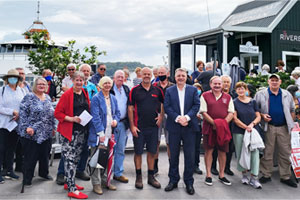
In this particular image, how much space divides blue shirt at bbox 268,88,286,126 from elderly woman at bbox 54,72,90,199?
3127 millimetres

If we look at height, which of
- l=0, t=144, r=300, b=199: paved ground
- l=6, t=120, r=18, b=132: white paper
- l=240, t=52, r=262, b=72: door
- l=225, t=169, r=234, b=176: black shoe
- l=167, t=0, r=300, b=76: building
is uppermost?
l=167, t=0, r=300, b=76: building

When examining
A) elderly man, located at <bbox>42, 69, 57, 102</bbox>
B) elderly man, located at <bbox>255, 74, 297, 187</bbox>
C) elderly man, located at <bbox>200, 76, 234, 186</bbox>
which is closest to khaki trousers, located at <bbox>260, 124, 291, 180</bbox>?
elderly man, located at <bbox>255, 74, 297, 187</bbox>

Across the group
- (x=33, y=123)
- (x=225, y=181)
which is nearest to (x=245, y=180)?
(x=225, y=181)

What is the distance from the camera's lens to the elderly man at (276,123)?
4.91 m

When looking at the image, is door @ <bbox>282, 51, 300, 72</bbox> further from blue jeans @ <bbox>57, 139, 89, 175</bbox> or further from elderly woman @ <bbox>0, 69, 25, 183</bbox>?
elderly woman @ <bbox>0, 69, 25, 183</bbox>

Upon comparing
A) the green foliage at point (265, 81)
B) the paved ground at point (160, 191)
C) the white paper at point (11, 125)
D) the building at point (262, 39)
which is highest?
the building at point (262, 39)

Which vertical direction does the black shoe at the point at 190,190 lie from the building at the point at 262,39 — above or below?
below

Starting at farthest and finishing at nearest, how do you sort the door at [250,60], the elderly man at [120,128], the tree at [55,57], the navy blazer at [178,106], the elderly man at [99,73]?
the tree at [55,57] < the door at [250,60] < the elderly man at [99,73] < the elderly man at [120,128] < the navy blazer at [178,106]

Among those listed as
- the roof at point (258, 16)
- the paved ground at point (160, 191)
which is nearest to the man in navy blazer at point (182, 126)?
the paved ground at point (160, 191)

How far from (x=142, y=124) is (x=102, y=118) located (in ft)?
2.09

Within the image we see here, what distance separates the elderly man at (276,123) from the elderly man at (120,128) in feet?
7.59

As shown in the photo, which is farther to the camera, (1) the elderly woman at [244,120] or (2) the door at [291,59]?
(2) the door at [291,59]

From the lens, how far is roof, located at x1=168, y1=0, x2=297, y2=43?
36.1 feet

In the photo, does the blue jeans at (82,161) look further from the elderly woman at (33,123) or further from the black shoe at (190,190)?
the black shoe at (190,190)
